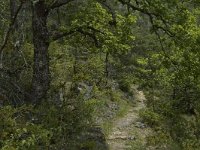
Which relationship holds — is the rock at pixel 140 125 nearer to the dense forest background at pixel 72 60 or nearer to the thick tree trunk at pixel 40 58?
the dense forest background at pixel 72 60

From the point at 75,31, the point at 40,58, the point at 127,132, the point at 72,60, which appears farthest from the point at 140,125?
the point at 40,58

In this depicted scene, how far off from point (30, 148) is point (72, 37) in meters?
6.71

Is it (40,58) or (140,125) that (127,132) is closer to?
(140,125)

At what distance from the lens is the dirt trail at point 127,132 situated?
55.5 feet

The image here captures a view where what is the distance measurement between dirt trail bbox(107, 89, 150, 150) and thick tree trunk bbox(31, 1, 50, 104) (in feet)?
15.7

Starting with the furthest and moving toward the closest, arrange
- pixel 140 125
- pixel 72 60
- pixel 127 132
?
1. pixel 140 125
2. pixel 127 132
3. pixel 72 60

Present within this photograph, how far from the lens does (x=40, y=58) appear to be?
12.3 m

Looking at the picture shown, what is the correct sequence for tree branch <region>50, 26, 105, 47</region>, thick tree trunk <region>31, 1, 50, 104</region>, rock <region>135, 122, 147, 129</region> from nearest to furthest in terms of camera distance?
1. thick tree trunk <region>31, 1, 50, 104</region>
2. tree branch <region>50, 26, 105, 47</region>
3. rock <region>135, 122, 147, 129</region>

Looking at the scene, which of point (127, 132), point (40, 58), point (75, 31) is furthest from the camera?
point (127, 132)

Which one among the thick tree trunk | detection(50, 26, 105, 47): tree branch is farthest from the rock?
the thick tree trunk

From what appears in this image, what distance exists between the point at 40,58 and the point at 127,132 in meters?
8.08

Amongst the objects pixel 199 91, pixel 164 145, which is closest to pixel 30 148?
pixel 164 145

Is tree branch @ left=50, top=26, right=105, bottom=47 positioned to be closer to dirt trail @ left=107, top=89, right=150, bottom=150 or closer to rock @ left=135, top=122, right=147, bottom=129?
dirt trail @ left=107, top=89, right=150, bottom=150

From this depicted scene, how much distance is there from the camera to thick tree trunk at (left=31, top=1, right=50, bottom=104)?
12219 millimetres
